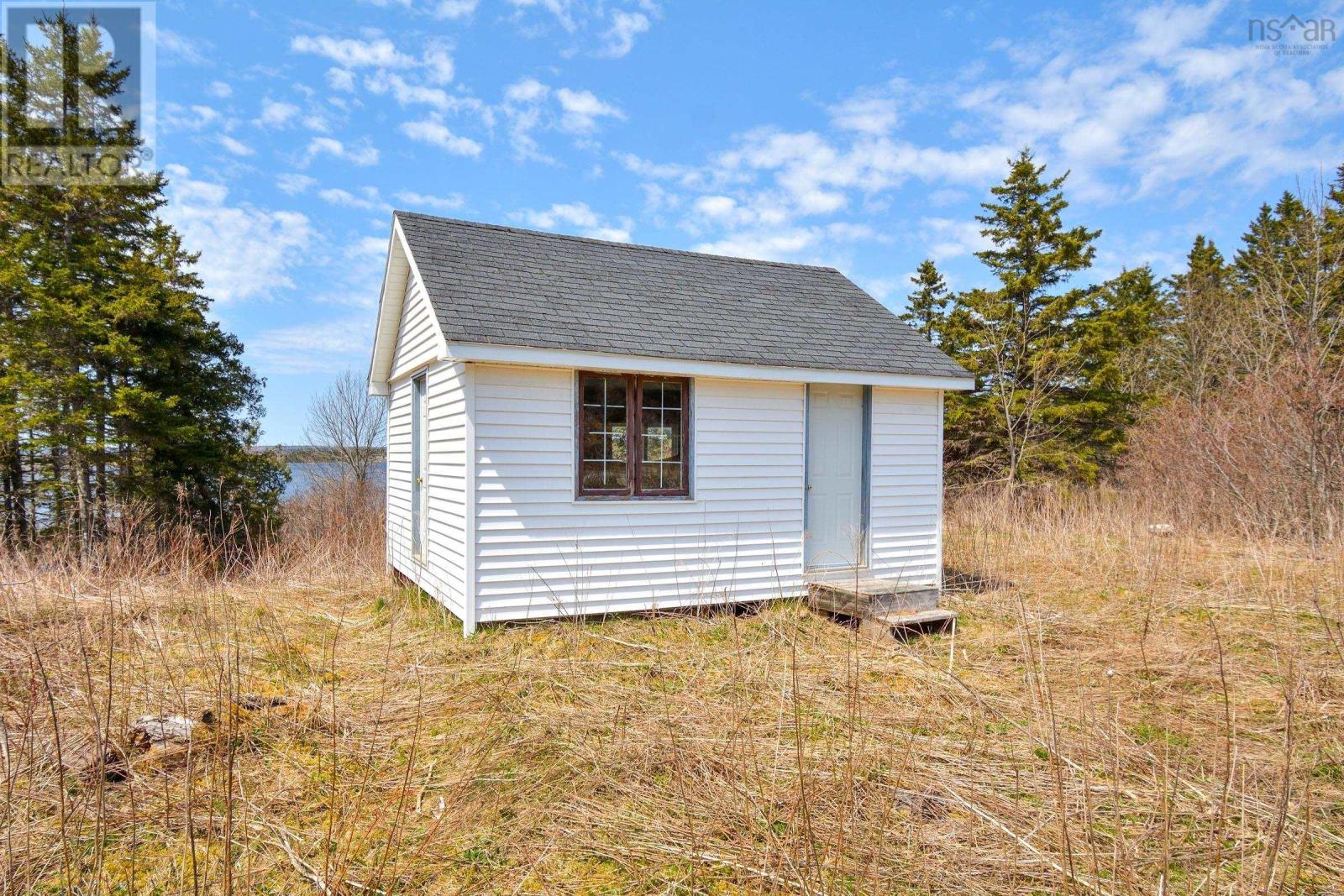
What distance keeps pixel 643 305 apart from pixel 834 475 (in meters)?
3.09

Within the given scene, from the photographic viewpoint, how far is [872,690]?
15.7 feet

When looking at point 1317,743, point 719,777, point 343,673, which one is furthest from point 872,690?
point 343,673

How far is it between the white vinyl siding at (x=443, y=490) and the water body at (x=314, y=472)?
11.8 m

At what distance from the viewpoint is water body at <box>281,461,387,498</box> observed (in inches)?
754

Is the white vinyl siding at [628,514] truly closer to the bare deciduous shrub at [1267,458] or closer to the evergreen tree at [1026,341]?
the bare deciduous shrub at [1267,458]

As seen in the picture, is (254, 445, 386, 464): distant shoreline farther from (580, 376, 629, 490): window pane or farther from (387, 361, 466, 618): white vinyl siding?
(580, 376, 629, 490): window pane

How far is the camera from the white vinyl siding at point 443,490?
243 inches

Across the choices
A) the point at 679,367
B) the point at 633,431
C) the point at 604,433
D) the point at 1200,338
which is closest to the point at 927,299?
the point at 1200,338

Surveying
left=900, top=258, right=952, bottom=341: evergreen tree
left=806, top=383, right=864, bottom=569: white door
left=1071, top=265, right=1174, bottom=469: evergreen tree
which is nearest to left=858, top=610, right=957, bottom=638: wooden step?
left=806, top=383, right=864, bottom=569: white door

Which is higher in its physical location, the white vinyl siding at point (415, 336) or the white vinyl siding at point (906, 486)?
the white vinyl siding at point (415, 336)

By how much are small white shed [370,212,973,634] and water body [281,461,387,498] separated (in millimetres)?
12649

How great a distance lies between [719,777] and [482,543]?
3.52 meters

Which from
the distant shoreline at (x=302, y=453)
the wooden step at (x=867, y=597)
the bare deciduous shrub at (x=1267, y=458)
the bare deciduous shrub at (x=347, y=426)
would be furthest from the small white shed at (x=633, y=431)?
the bare deciduous shrub at (x=347, y=426)

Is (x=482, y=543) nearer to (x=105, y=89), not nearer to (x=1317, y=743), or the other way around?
(x=1317, y=743)
